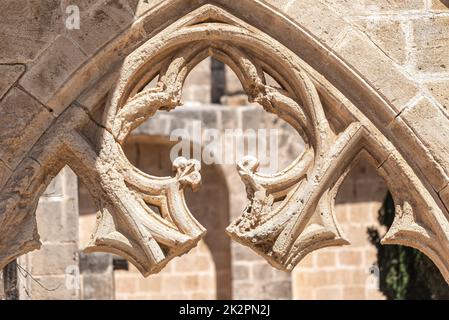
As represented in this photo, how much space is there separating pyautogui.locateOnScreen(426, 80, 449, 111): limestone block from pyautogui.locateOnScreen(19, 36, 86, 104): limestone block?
1494 mm

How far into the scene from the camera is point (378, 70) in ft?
20.3

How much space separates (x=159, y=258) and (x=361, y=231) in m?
8.82

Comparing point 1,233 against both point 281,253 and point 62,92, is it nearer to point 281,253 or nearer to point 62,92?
point 62,92

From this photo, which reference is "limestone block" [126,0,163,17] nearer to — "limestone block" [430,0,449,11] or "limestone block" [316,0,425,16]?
"limestone block" [316,0,425,16]

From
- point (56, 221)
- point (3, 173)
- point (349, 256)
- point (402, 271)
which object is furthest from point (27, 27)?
point (349, 256)

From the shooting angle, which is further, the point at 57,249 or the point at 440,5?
the point at 57,249

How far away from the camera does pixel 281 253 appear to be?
613cm

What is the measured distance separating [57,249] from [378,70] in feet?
11.9

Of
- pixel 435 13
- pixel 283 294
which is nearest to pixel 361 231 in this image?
pixel 283 294

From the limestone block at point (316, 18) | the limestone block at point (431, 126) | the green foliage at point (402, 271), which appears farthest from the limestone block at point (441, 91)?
the green foliage at point (402, 271)

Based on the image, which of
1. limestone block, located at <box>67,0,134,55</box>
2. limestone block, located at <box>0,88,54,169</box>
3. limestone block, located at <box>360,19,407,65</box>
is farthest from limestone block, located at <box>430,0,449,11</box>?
limestone block, located at <box>0,88,54,169</box>

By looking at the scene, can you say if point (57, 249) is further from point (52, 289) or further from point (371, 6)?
point (371, 6)

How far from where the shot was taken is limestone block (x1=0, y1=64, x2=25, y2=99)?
6.08 meters

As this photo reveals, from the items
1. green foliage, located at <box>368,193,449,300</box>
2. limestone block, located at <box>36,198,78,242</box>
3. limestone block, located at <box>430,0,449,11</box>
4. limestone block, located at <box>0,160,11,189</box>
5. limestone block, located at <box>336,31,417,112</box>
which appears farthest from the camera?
green foliage, located at <box>368,193,449,300</box>
